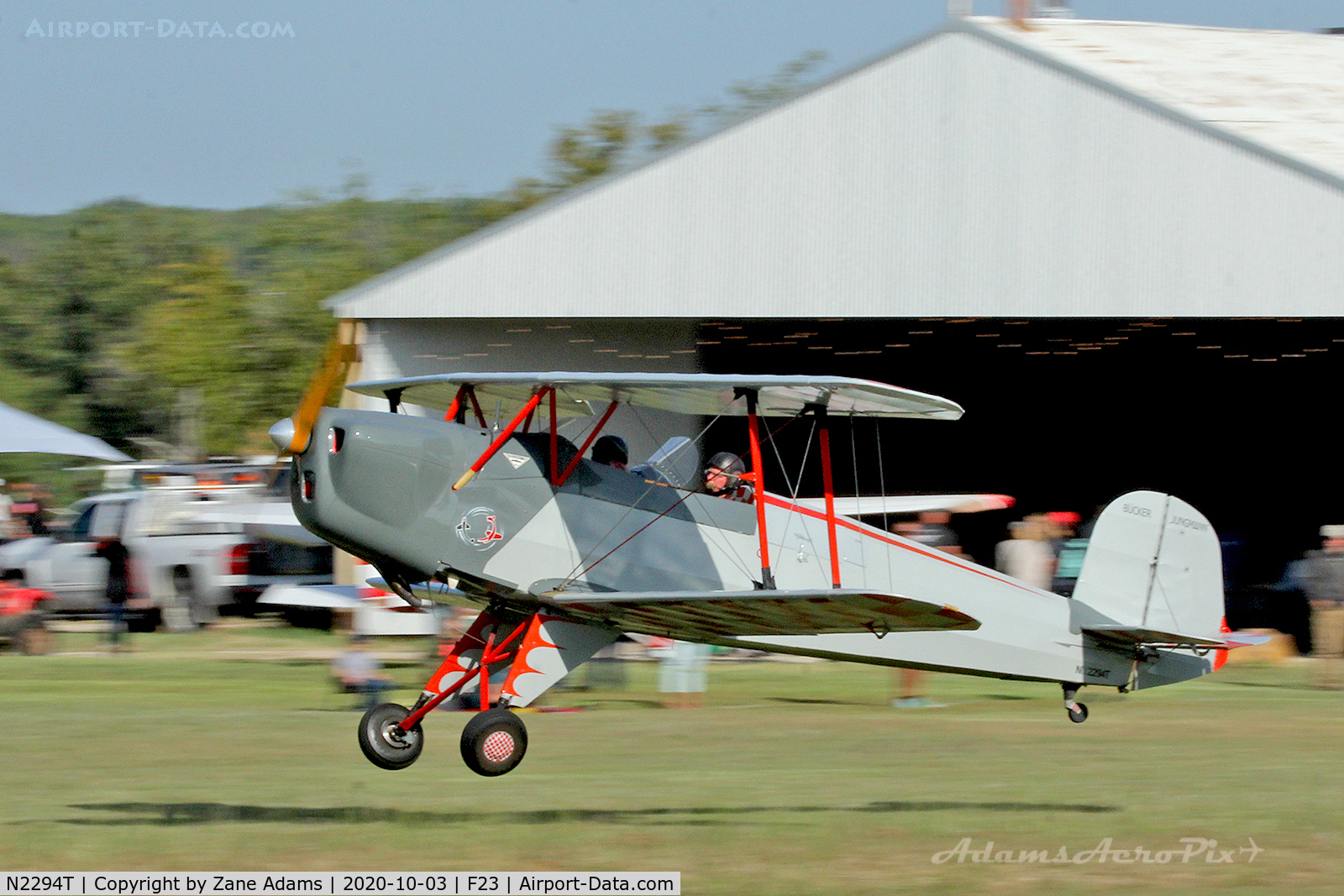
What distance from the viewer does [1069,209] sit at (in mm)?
16250

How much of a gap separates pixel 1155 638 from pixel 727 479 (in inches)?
112

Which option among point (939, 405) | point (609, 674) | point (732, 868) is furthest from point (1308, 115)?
point (732, 868)

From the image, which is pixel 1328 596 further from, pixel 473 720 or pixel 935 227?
pixel 473 720

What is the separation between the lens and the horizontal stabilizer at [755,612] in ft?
23.2

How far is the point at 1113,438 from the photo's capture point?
85.2ft

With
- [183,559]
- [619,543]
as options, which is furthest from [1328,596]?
[183,559]

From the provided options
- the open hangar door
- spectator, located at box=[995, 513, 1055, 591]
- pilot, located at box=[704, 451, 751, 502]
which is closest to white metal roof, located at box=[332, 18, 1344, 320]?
spectator, located at box=[995, 513, 1055, 591]

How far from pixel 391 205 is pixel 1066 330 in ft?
101

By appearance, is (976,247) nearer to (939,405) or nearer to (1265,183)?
(1265,183)

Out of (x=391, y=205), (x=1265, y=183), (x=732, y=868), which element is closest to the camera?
(x=732, y=868)

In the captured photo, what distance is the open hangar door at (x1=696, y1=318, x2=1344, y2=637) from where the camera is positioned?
23719 mm

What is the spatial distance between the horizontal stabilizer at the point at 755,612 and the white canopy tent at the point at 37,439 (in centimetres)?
1271

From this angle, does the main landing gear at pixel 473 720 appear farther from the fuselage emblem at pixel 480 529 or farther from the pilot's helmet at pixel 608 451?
the pilot's helmet at pixel 608 451

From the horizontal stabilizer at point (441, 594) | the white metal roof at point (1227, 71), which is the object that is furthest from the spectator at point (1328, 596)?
the horizontal stabilizer at point (441, 594)
